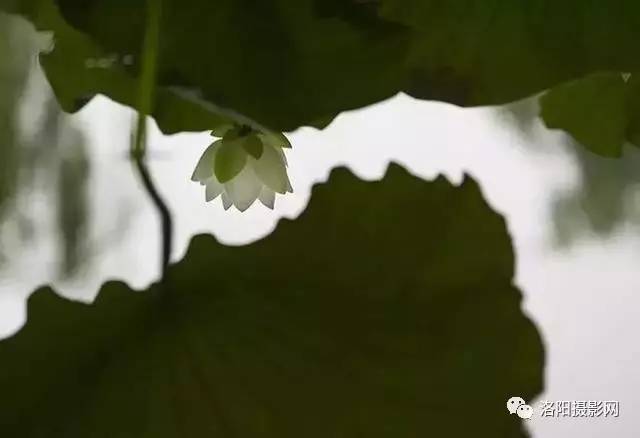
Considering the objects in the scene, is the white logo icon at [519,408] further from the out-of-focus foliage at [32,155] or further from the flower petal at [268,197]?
the out-of-focus foliage at [32,155]

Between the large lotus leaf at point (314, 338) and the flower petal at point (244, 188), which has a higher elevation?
the flower petal at point (244, 188)

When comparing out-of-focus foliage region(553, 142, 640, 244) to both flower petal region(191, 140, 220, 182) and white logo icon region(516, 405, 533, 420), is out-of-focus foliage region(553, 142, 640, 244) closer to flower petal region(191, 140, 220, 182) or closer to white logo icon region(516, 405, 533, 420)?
white logo icon region(516, 405, 533, 420)

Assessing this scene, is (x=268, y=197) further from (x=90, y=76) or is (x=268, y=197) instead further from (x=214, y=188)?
(x=90, y=76)

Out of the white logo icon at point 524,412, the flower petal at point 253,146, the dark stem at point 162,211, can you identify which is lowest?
the white logo icon at point 524,412

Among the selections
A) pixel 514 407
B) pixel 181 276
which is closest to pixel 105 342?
pixel 181 276

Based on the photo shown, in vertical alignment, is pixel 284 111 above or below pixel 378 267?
above

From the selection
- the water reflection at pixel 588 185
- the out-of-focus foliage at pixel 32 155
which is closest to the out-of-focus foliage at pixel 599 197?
the water reflection at pixel 588 185

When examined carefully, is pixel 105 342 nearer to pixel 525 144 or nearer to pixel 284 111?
pixel 284 111
